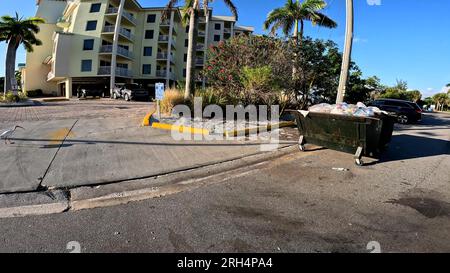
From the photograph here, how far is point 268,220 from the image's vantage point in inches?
139

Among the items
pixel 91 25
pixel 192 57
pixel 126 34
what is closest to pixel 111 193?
pixel 192 57

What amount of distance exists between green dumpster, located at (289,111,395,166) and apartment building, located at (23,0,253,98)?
25.8 meters

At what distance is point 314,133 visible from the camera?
7016 millimetres

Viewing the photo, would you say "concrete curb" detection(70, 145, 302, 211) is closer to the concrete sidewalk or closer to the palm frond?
the concrete sidewalk

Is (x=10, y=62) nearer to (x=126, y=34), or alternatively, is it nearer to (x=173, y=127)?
(x=126, y=34)

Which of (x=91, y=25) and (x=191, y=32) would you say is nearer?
(x=191, y=32)

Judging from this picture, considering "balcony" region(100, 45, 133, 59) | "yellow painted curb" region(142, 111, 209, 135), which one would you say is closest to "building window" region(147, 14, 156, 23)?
"balcony" region(100, 45, 133, 59)

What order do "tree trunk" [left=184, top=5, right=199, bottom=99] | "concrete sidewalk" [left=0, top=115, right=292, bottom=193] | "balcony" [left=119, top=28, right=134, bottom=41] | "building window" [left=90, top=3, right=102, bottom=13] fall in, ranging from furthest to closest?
1. "balcony" [left=119, top=28, right=134, bottom=41]
2. "building window" [left=90, top=3, right=102, bottom=13]
3. "tree trunk" [left=184, top=5, right=199, bottom=99]
4. "concrete sidewalk" [left=0, top=115, right=292, bottom=193]

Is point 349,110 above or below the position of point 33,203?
above

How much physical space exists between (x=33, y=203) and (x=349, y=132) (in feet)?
20.5

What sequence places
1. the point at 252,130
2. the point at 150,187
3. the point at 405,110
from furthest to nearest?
the point at 405,110
the point at 252,130
the point at 150,187

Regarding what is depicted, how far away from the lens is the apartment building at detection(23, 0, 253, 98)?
34.8 metres
